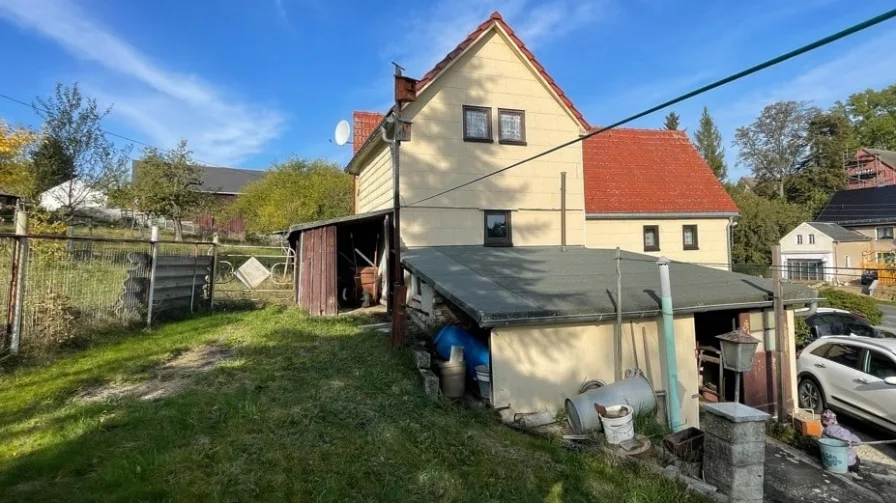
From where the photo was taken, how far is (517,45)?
12641mm

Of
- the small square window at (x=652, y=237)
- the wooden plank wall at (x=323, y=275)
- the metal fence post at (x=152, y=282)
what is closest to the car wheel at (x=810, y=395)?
the small square window at (x=652, y=237)

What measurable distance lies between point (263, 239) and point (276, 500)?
34.3 m

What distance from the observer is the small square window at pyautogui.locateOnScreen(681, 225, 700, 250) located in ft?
52.3

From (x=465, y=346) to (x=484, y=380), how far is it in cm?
95

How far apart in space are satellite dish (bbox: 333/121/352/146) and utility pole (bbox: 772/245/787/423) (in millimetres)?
12598

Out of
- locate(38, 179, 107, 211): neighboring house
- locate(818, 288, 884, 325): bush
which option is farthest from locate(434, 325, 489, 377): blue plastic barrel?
locate(38, 179, 107, 211): neighboring house

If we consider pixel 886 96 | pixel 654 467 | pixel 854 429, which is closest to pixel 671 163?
pixel 854 429

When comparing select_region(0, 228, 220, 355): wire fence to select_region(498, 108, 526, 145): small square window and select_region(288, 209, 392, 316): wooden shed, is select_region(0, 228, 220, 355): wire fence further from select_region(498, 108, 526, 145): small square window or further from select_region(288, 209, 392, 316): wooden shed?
select_region(498, 108, 526, 145): small square window

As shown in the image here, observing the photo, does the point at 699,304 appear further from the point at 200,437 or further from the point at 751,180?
the point at 751,180

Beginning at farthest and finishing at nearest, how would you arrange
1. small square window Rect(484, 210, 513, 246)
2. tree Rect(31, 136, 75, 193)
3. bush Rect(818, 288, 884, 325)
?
1. tree Rect(31, 136, 75, 193)
2. bush Rect(818, 288, 884, 325)
3. small square window Rect(484, 210, 513, 246)

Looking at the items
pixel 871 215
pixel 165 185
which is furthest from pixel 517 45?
pixel 871 215

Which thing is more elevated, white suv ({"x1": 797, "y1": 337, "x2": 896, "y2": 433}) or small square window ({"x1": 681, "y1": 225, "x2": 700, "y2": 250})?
small square window ({"x1": 681, "y1": 225, "x2": 700, "y2": 250})

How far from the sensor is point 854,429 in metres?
8.82

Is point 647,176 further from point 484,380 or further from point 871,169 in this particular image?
point 871,169
